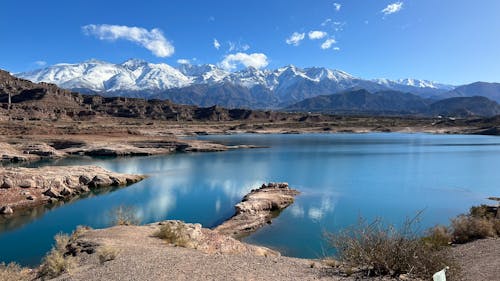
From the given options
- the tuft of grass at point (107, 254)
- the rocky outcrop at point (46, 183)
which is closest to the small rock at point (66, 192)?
the rocky outcrop at point (46, 183)

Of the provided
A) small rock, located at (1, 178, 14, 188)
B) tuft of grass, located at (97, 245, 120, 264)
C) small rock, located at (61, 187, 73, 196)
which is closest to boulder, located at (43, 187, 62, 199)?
small rock, located at (61, 187, 73, 196)

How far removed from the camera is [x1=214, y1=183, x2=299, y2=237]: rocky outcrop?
77.3 feet

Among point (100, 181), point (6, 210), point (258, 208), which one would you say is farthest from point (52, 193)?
point (258, 208)

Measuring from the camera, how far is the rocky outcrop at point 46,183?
2922cm

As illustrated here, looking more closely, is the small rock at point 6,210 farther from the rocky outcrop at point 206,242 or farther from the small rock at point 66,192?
the rocky outcrop at point 206,242

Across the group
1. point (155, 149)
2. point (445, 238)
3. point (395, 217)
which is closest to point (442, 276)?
point (445, 238)

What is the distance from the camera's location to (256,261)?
12.2 meters

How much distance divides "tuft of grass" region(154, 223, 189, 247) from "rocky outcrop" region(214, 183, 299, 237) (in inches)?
281

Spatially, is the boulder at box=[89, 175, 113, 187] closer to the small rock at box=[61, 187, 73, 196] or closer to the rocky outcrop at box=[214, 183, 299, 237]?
the small rock at box=[61, 187, 73, 196]

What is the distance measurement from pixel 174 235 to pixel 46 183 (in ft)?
72.3

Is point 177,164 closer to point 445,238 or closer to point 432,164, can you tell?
point 432,164

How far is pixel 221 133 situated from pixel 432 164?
83518mm

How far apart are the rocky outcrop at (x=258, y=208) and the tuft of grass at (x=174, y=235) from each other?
714 cm

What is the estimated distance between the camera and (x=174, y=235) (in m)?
15.2
